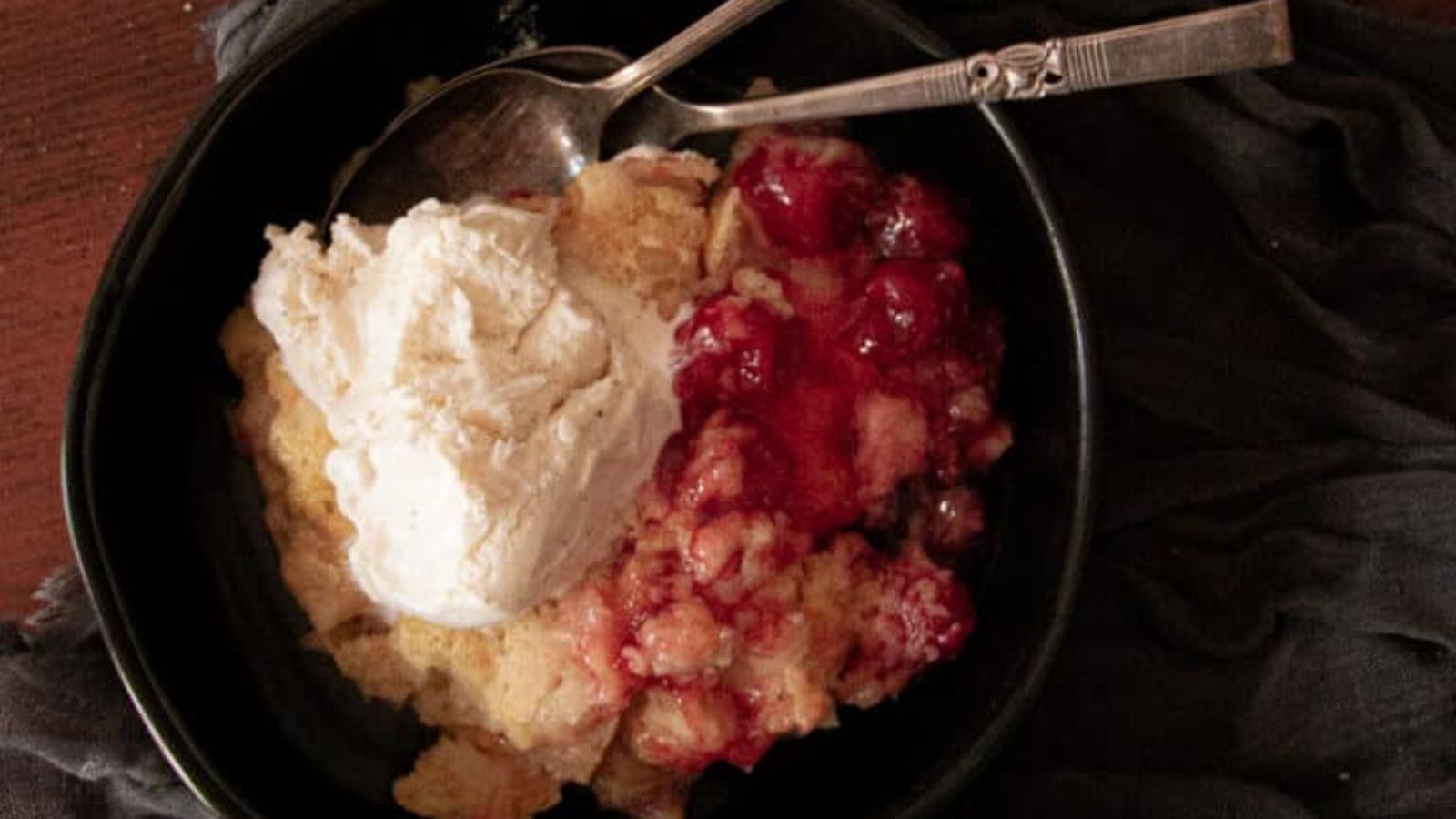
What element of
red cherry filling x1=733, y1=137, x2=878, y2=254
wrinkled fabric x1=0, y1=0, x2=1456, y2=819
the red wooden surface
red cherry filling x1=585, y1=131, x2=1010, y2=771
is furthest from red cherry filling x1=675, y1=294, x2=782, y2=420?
the red wooden surface

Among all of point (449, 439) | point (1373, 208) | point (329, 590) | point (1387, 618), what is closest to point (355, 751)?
point (329, 590)

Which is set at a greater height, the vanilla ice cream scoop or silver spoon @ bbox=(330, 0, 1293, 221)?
silver spoon @ bbox=(330, 0, 1293, 221)

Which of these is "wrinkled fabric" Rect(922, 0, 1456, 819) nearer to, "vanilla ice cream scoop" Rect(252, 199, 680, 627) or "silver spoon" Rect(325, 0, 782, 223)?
"silver spoon" Rect(325, 0, 782, 223)

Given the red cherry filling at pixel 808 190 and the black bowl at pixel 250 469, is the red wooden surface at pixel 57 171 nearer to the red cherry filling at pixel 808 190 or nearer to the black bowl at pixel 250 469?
the black bowl at pixel 250 469

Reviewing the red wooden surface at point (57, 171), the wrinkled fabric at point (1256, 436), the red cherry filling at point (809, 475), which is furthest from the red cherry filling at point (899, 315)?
the red wooden surface at point (57, 171)

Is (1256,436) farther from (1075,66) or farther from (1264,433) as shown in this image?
(1075,66)

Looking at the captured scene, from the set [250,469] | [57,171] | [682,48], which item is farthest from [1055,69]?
[57,171]
